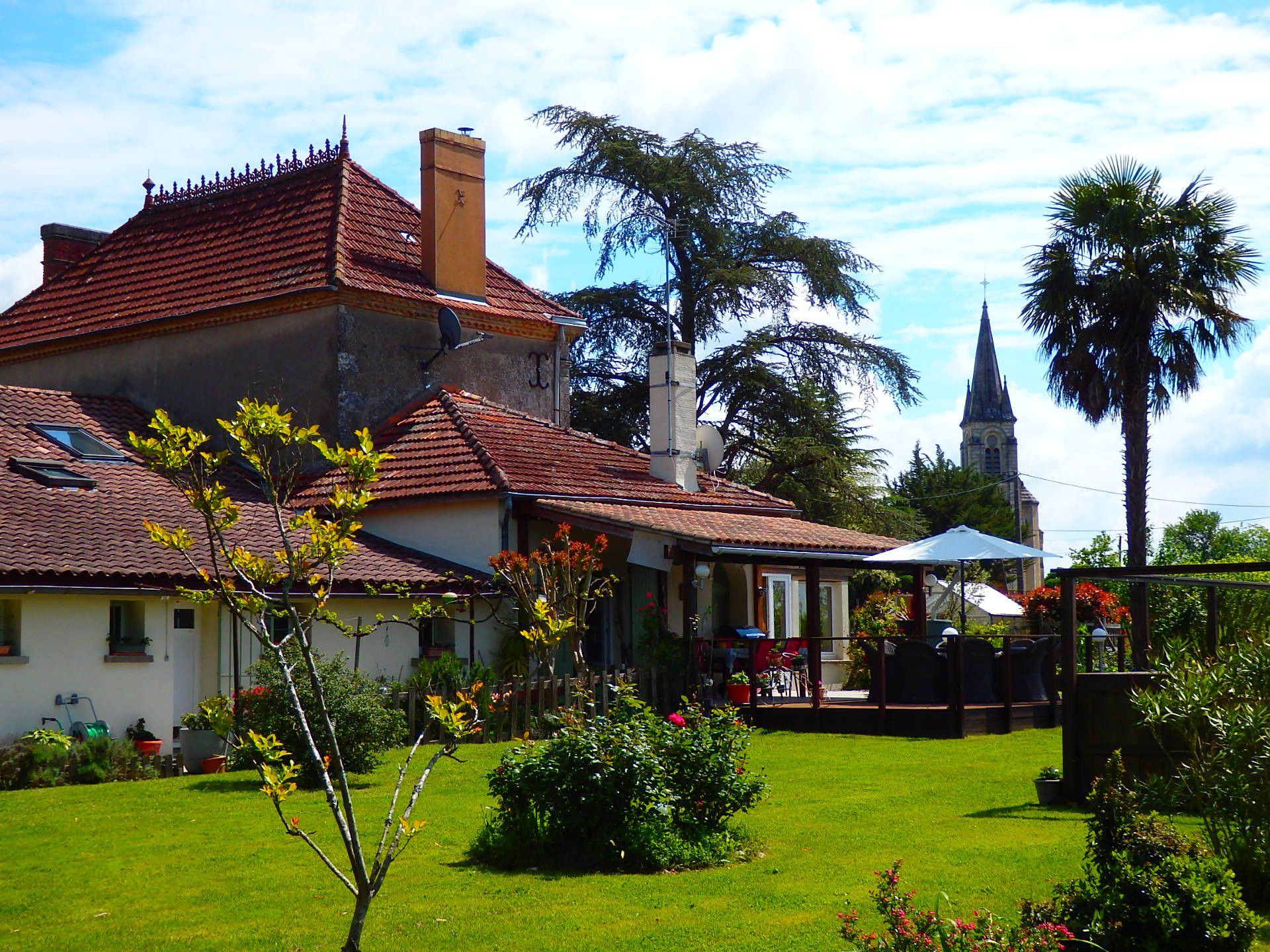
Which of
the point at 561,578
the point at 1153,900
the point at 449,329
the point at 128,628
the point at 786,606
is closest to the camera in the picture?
the point at 1153,900

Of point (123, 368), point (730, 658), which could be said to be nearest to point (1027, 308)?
point (730, 658)

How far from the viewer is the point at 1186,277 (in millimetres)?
27422

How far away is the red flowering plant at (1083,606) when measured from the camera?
78.5 feet

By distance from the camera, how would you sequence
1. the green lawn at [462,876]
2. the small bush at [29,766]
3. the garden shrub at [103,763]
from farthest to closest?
the garden shrub at [103,763] → the small bush at [29,766] → the green lawn at [462,876]

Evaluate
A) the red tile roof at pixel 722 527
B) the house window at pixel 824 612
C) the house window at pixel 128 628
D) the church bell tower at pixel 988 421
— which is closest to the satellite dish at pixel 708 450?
the red tile roof at pixel 722 527

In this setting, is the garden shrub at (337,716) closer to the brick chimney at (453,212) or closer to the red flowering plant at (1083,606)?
the brick chimney at (453,212)

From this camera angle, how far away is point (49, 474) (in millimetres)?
18688

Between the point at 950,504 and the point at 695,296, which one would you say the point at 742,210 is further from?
the point at 950,504

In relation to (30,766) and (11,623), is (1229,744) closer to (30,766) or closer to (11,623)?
(30,766)

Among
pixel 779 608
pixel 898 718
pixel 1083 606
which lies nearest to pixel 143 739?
pixel 898 718

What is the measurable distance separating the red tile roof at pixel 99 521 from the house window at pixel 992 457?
4199 inches

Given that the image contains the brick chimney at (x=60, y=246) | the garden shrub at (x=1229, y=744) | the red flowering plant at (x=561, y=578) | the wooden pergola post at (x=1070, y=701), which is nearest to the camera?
the garden shrub at (x=1229, y=744)

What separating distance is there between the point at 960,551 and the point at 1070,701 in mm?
8390

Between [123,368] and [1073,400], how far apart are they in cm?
1797
